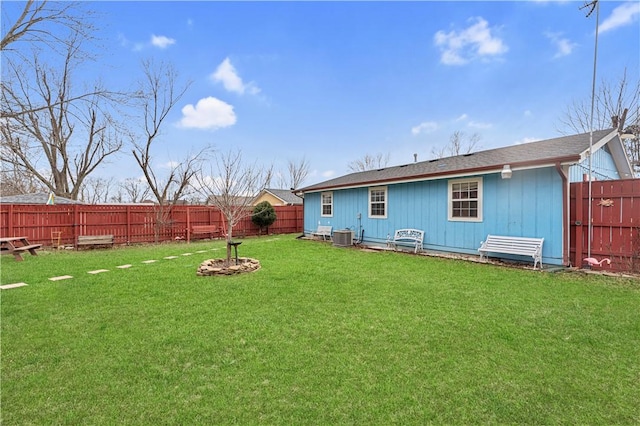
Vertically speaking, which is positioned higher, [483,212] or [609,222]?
[483,212]

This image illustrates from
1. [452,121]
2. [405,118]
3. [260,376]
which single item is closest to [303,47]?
[405,118]

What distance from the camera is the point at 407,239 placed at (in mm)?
9578

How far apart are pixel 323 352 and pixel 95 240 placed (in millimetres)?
11086

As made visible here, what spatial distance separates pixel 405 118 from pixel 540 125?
243 inches

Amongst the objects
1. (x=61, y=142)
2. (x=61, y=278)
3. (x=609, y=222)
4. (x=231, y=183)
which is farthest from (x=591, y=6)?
(x=61, y=142)

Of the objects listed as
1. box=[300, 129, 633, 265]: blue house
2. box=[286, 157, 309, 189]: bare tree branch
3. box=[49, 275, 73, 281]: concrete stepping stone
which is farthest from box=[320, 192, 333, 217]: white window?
box=[286, 157, 309, 189]: bare tree branch

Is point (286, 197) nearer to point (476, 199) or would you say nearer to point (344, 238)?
point (344, 238)

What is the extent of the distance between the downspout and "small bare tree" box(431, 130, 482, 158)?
63.8ft

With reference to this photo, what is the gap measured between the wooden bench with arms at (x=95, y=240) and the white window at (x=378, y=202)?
30.7ft

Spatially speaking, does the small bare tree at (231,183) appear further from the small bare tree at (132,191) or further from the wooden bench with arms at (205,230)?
the small bare tree at (132,191)

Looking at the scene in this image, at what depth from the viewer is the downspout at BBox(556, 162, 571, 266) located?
6242 mm

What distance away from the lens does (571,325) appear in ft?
11.3

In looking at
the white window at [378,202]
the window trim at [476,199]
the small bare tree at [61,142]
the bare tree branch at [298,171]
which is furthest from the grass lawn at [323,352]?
the bare tree branch at [298,171]

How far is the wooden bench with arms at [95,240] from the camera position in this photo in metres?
10.4
